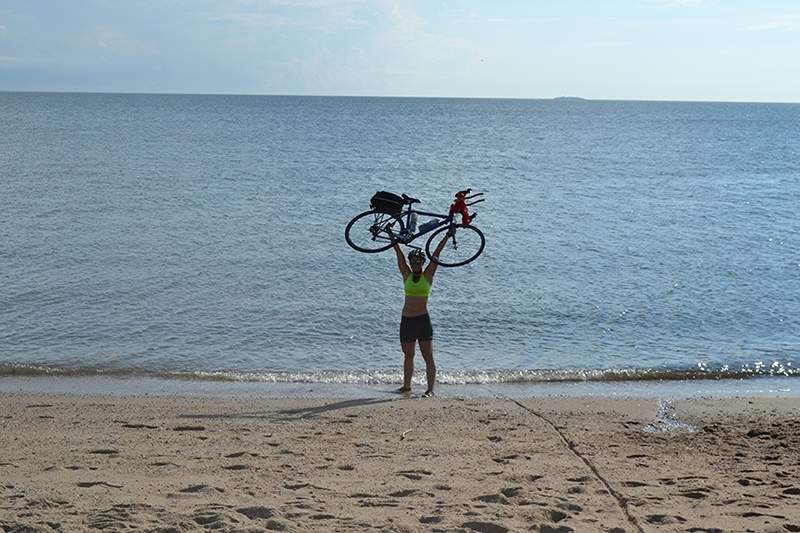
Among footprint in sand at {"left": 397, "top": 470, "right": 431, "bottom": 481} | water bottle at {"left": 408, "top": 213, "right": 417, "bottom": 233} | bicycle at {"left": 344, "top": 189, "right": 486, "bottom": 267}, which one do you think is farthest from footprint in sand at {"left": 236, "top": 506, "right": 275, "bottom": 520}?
water bottle at {"left": 408, "top": 213, "right": 417, "bottom": 233}

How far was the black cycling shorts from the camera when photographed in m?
12.9

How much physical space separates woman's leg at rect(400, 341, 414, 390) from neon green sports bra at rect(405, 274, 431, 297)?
72cm

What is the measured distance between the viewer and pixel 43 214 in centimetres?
3200

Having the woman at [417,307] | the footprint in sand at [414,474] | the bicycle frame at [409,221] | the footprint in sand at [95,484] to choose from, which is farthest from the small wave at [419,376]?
the footprint in sand at [95,484]

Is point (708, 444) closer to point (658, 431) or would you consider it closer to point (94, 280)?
point (658, 431)

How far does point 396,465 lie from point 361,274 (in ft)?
47.5

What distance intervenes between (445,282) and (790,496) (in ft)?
47.5

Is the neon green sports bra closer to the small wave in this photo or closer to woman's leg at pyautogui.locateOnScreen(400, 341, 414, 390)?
woman's leg at pyautogui.locateOnScreen(400, 341, 414, 390)

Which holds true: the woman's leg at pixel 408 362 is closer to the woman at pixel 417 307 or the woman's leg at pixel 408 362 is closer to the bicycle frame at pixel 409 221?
the woman at pixel 417 307

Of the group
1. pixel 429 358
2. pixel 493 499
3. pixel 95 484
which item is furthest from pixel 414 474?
pixel 429 358

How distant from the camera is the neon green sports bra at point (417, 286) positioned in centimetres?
1264

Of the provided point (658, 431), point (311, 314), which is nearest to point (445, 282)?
point (311, 314)

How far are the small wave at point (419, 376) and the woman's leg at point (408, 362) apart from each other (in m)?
1.08

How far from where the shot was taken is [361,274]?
23281 mm
